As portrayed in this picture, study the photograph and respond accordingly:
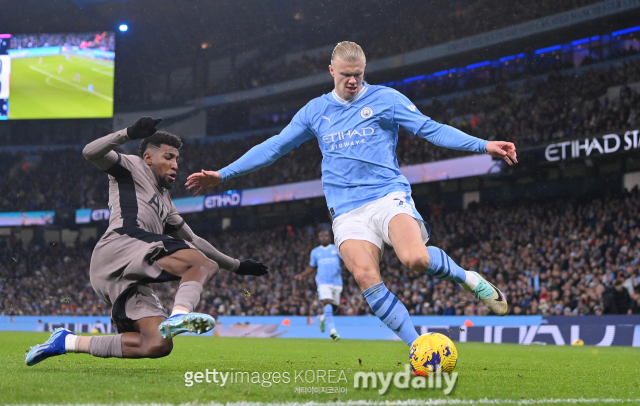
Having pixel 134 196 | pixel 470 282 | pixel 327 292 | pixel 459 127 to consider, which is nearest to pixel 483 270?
pixel 459 127

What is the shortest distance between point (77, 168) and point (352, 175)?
35660 mm

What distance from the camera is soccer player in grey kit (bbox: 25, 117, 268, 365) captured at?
4.24 meters

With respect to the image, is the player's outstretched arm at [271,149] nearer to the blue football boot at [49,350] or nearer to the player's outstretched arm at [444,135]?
the player's outstretched arm at [444,135]

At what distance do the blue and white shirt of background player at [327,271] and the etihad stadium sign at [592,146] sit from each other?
8814mm

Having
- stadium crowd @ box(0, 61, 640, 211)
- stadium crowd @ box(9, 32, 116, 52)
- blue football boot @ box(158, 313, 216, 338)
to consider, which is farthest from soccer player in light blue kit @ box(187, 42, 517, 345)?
stadium crowd @ box(9, 32, 116, 52)

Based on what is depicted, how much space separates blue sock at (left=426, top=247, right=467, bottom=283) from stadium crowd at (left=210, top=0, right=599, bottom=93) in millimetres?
20311

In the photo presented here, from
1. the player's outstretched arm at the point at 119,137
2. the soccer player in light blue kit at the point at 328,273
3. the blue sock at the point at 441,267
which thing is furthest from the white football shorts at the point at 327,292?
the player's outstretched arm at the point at 119,137

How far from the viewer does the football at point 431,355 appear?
396 centimetres

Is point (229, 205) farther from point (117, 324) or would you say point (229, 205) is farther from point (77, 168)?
point (117, 324)

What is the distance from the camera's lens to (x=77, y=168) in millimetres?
37562

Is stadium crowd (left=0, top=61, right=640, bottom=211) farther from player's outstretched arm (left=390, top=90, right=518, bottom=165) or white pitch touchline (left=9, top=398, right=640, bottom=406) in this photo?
white pitch touchline (left=9, top=398, right=640, bottom=406)

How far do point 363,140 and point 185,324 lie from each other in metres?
2.03

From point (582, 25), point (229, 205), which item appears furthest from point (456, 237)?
point (229, 205)

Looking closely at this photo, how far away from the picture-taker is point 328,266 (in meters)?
13.7
